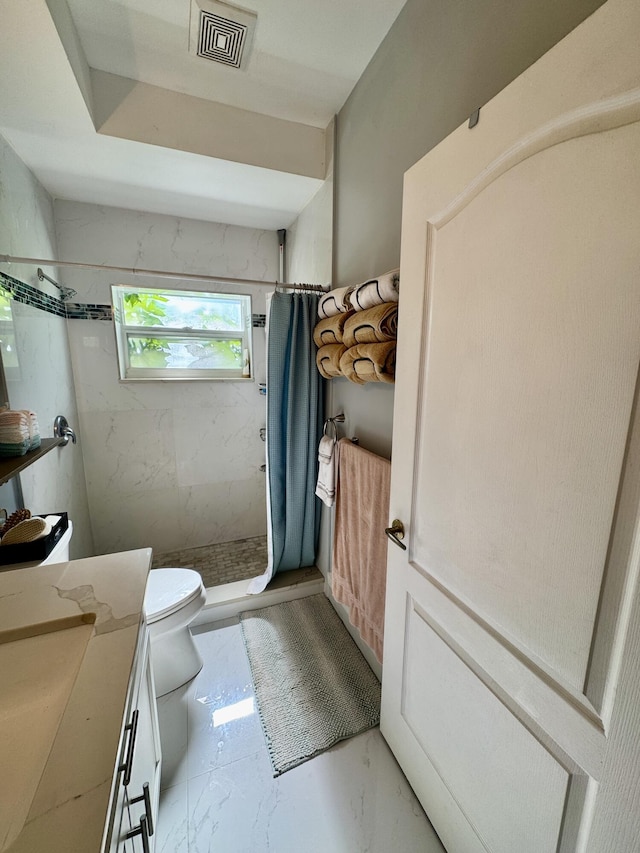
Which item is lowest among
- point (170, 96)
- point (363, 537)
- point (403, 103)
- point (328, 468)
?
point (363, 537)

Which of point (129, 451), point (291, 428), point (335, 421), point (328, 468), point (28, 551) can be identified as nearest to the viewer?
point (28, 551)

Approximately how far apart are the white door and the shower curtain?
91 centimetres

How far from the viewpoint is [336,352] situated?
1.42m

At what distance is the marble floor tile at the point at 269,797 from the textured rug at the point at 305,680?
44mm

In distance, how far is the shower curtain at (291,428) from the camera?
1.77 m

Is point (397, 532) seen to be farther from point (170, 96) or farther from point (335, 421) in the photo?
point (170, 96)

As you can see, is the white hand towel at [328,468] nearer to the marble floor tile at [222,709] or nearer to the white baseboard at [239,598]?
the white baseboard at [239,598]

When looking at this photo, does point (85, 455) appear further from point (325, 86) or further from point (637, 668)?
point (637, 668)

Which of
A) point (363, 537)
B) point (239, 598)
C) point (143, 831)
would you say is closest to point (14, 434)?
point (143, 831)

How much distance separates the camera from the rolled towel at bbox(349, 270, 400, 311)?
1.09m

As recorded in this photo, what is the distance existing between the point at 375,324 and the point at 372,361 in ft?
0.41

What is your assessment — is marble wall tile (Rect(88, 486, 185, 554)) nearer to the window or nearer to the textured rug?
the window

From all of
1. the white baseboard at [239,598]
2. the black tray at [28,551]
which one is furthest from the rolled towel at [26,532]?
the white baseboard at [239,598]

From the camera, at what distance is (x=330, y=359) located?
58.9 inches
